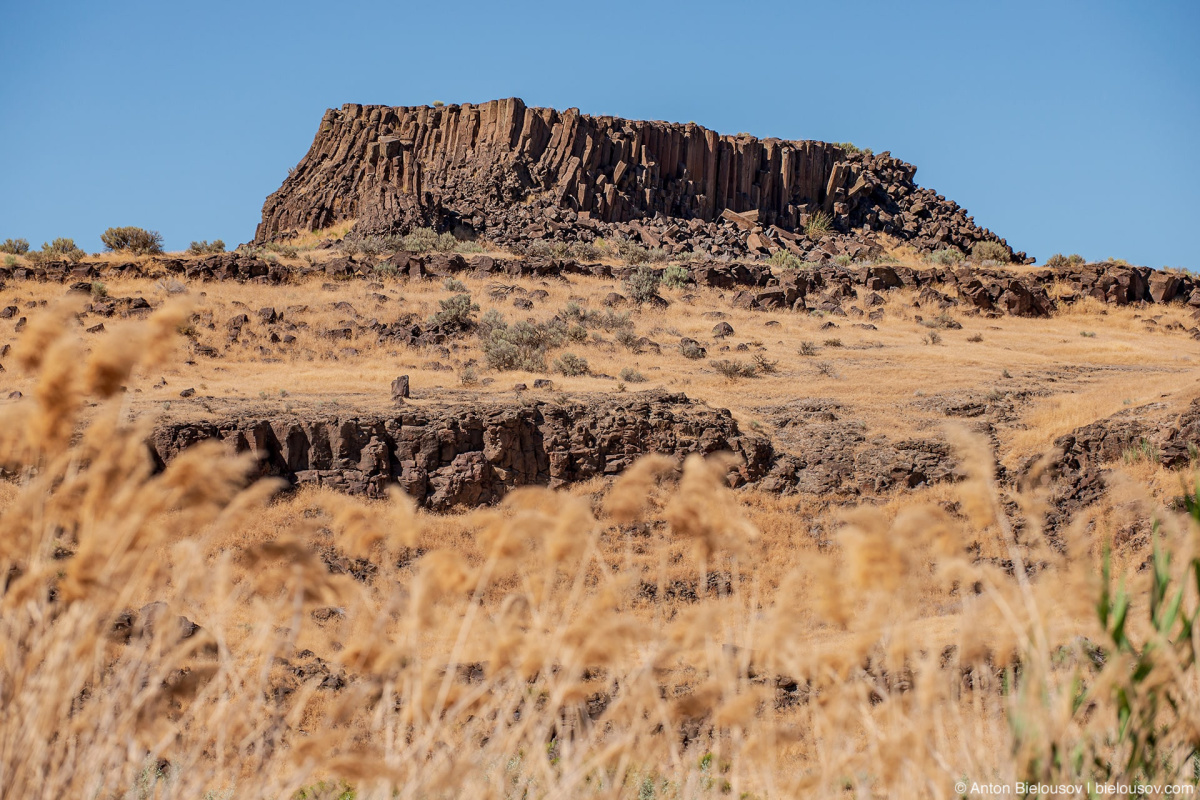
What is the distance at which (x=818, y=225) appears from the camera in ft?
175

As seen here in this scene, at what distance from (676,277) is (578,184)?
17743 millimetres

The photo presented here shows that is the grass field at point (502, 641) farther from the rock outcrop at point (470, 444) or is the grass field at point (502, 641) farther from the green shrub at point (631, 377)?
the green shrub at point (631, 377)

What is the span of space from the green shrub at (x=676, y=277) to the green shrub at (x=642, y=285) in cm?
38

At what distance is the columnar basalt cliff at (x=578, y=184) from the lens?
153 ft

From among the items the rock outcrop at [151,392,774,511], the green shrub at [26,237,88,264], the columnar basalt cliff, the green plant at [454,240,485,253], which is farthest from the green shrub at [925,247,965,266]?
the green shrub at [26,237,88,264]

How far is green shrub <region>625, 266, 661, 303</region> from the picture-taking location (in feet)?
101

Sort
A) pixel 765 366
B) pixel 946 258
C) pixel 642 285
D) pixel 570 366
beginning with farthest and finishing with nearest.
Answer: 1. pixel 946 258
2. pixel 642 285
3. pixel 765 366
4. pixel 570 366

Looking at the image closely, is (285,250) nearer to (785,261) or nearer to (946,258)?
(785,261)

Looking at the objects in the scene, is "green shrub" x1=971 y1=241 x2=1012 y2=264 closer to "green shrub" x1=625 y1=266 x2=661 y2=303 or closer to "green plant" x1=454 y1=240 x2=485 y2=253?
"green shrub" x1=625 y1=266 x2=661 y2=303

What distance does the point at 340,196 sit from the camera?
47.2 meters

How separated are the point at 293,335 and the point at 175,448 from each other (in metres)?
11.6

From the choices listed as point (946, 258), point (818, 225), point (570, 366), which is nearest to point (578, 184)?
point (818, 225)

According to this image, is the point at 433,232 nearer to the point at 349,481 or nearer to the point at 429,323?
the point at 429,323

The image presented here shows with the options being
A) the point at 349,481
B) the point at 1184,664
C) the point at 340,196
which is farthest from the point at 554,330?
the point at 340,196
